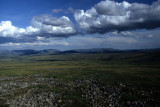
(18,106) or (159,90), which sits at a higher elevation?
(159,90)

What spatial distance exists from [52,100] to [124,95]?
738 inches

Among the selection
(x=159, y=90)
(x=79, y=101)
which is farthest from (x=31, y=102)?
(x=159, y=90)

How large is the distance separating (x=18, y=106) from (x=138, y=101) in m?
28.0

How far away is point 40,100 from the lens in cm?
3406

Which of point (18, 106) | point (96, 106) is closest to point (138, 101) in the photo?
point (96, 106)

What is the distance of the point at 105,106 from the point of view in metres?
28.4

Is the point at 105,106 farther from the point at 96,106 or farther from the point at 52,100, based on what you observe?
the point at 52,100

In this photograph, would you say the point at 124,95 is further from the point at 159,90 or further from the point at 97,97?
the point at 159,90

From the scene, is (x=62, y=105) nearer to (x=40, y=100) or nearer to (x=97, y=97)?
(x=40, y=100)

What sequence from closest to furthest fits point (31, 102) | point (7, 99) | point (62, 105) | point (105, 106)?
point (105, 106)
point (62, 105)
point (31, 102)
point (7, 99)

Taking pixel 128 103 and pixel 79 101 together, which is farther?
pixel 79 101

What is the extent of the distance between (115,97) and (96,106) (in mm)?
6987

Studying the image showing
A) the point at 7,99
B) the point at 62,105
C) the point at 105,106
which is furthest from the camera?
the point at 7,99

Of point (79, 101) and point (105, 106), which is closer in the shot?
point (105, 106)
